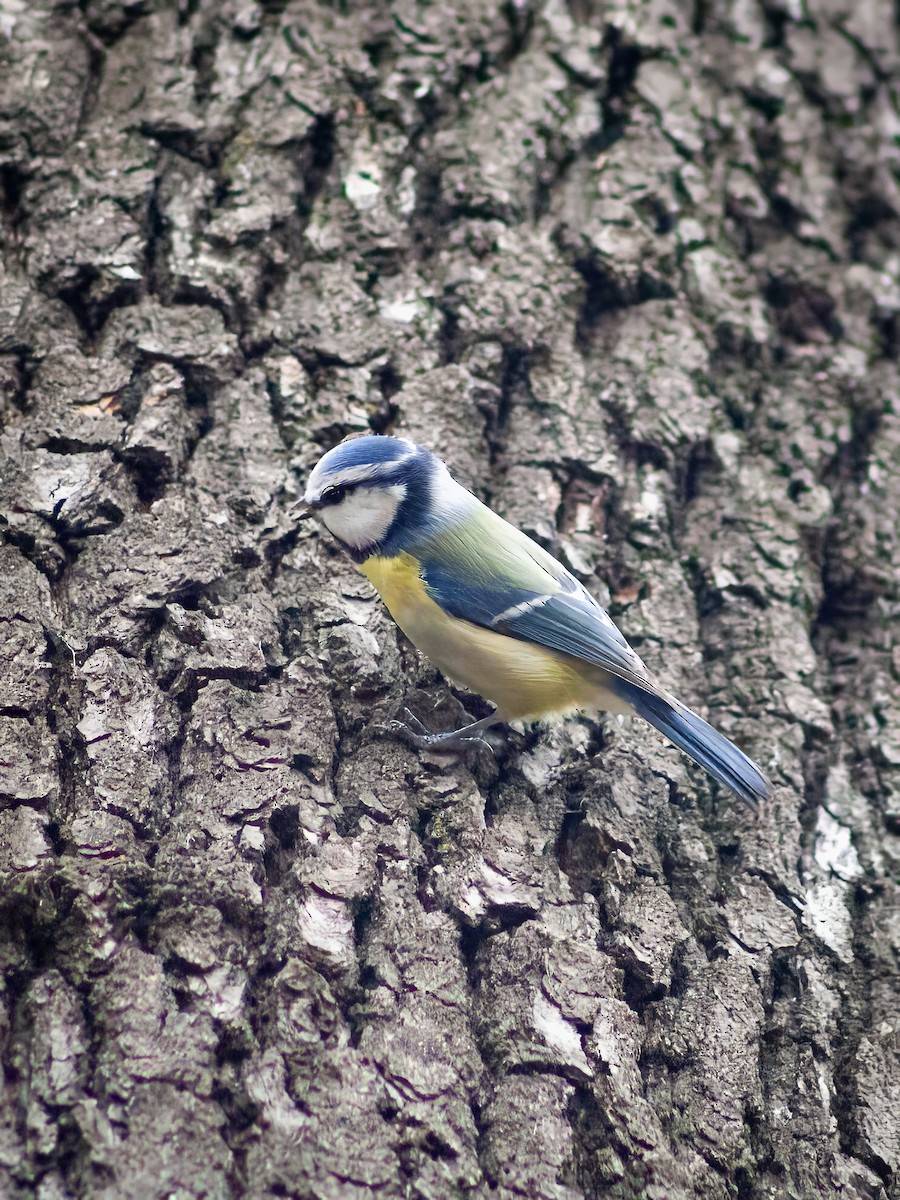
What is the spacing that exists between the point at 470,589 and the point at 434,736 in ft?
1.23

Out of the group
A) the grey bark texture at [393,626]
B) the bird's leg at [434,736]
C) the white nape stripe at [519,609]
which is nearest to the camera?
the grey bark texture at [393,626]

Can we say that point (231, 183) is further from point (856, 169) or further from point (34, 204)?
point (856, 169)

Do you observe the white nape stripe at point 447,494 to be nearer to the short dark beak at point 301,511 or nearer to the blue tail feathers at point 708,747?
the short dark beak at point 301,511

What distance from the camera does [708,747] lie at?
1835mm

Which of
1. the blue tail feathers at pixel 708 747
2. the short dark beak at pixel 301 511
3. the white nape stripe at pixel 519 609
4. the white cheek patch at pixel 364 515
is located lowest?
the blue tail feathers at pixel 708 747

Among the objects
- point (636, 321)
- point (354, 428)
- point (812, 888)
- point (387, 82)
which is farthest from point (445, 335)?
point (812, 888)

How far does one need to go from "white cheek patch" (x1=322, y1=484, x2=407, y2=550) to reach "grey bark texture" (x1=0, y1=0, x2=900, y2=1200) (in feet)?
0.33

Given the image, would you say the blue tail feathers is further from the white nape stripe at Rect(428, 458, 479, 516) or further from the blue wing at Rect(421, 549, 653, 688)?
the white nape stripe at Rect(428, 458, 479, 516)

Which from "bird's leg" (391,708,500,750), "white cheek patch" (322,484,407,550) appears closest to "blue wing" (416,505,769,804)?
"white cheek patch" (322,484,407,550)

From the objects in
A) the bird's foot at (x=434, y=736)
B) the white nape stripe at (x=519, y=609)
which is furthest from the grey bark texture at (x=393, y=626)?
the white nape stripe at (x=519, y=609)

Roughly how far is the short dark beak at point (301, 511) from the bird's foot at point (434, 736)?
0.44 m

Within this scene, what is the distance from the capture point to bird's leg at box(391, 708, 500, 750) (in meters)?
1.81

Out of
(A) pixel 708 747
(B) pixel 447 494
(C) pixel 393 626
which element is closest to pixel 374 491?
(B) pixel 447 494

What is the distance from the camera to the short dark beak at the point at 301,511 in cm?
197
